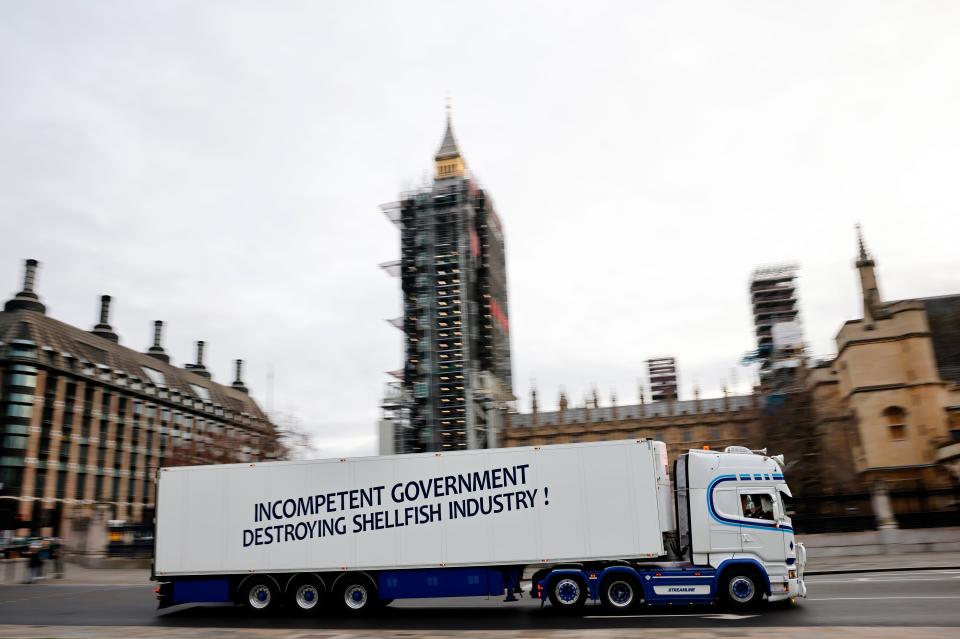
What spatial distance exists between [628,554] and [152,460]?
9371 centimetres

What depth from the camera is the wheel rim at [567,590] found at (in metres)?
17.1

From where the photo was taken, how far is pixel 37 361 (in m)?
78.3

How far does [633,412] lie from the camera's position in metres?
122

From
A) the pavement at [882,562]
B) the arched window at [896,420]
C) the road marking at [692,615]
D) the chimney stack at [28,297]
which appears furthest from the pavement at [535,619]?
the chimney stack at [28,297]

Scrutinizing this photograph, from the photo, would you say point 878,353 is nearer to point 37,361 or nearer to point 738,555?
point 738,555

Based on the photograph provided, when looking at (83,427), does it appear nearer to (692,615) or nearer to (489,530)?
(489,530)

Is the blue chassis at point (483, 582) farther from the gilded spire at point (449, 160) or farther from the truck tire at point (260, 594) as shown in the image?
the gilded spire at point (449, 160)

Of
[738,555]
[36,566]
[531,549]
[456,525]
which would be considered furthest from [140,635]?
[36,566]

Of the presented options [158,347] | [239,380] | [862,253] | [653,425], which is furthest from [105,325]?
[862,253]

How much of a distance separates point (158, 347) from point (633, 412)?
82.1m

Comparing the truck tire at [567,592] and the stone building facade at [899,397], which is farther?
the stone building facade at [899,397]

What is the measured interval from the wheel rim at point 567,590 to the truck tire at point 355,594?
15.3ft

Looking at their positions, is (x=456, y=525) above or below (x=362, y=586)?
above

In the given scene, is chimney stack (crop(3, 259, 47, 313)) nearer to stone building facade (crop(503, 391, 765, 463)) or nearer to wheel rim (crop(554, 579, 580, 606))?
stone building facade (crop(503, 391, 765, 463))
